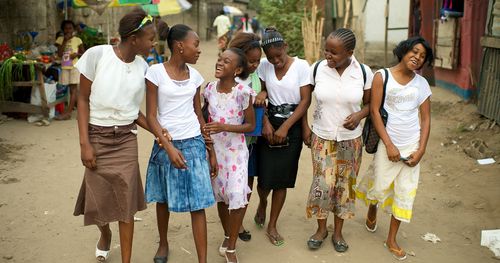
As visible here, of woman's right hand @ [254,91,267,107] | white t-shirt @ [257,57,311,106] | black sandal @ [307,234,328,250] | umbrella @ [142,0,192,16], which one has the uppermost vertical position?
umbrella @ [142,0,192,16]

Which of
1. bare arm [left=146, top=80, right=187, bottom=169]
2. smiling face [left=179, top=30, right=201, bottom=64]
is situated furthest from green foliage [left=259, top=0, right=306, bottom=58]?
bare arm [left=146, top=80, right=187, bottom=169]

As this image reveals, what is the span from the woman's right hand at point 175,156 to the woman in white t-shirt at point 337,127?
1.04 metres

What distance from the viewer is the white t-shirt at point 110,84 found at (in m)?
2.88

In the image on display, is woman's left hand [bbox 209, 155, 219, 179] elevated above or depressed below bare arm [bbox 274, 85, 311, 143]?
below

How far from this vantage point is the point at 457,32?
815cm

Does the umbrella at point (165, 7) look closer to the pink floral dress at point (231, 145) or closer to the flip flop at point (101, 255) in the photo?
the pink floral dress at point (231, 145)

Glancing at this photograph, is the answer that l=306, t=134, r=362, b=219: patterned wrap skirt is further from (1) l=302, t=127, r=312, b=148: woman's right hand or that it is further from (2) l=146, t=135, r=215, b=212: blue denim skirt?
(2) l=146, t=135, r=215, b=212: blue denim skirt

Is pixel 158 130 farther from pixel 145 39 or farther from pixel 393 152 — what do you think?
pixel 393 152

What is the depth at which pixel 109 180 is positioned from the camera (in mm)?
2965

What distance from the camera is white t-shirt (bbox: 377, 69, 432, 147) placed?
3363 mm

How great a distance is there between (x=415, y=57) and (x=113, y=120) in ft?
6.61

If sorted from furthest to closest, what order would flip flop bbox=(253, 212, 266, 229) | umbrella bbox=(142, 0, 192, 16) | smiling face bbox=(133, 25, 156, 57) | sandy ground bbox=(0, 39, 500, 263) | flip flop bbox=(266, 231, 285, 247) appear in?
umbrella bbox=(142, 0, 192, 16)
flip flop bbox=(253, 212, 266, 229)
flip flop bbox=(266, 231, 285, 247)
sandy ground bbox=(0, 39, 500, 263)
smiling face bbox=(133, 25, 156, 57)

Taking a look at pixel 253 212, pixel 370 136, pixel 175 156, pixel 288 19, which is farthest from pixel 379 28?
pixel 175 156

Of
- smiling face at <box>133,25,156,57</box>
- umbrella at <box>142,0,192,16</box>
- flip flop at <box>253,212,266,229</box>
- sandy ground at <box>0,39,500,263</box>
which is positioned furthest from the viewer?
umbrella at <box>142,0,192,16</box>
